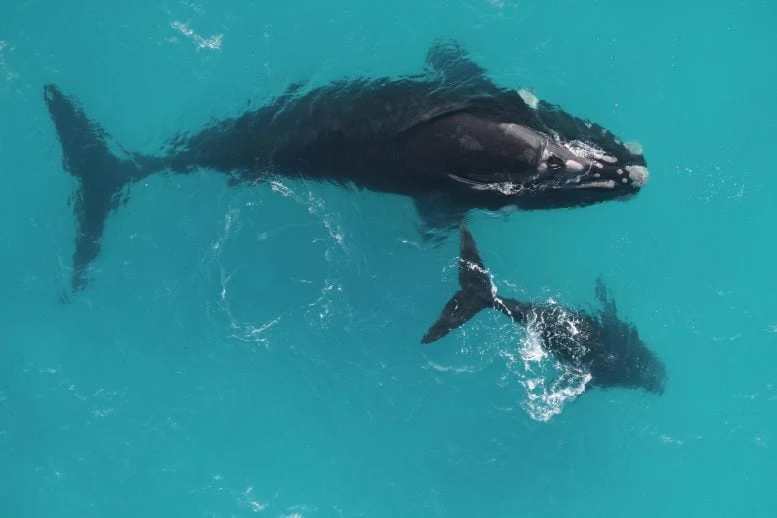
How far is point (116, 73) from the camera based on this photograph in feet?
184

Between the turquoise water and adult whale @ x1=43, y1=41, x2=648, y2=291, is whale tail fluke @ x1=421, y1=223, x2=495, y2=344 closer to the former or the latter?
the turquoise water

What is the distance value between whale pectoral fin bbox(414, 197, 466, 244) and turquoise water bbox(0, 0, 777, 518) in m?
0.96

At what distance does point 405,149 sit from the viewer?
46625 millimetres

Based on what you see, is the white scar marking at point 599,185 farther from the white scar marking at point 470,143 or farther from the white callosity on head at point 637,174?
the white scar marking at point 470,143

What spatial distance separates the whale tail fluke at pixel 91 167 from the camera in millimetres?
54969

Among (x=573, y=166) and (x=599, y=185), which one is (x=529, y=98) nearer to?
(x=573, y=166)

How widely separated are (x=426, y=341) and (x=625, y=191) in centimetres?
1622

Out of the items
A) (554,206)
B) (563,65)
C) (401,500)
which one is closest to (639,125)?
(563,65)

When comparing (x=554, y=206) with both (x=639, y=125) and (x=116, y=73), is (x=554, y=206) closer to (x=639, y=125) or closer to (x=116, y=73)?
(x=639, y=125)

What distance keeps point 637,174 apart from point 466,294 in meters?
13.6

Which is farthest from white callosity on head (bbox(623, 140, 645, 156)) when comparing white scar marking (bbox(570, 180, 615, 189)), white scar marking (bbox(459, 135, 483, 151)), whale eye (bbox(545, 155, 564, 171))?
white scar marking (bbox(459, 135, 483, 151))

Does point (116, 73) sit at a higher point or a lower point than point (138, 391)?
higher

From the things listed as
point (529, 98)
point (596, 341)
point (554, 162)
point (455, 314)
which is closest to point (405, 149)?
point (554, 162)

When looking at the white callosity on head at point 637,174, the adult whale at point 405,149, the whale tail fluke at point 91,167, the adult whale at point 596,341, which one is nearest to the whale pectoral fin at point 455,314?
the adult whale at point 596,341
